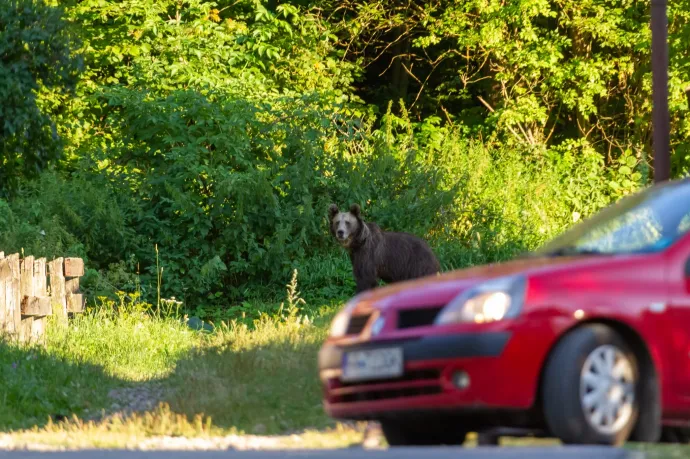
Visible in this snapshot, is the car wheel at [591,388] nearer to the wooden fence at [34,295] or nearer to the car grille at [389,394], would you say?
the car grille at [389,394]

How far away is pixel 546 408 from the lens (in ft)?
21.0

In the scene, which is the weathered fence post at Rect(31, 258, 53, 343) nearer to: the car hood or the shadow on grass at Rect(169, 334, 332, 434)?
the shadow on grass at Rect(169, 334, 332, 434)

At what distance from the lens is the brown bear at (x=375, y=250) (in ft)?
55.3

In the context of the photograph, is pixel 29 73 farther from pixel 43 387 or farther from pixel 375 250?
pixel 43 387

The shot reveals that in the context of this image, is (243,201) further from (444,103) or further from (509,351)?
(509,351)

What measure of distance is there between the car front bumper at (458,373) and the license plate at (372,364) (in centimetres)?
3

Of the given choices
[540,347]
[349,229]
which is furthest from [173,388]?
[540,347]

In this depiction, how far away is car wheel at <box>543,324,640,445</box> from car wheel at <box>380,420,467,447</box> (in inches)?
40.3

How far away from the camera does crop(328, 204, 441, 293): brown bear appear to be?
16844 mm

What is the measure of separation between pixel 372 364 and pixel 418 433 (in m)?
0.75

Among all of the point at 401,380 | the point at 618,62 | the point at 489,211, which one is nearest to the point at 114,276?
the point at 489,211

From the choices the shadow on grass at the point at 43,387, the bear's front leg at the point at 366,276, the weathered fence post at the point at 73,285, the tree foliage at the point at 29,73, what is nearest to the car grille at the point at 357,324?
the shadow on grass at the point at 43,387

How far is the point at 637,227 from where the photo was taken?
7.30m

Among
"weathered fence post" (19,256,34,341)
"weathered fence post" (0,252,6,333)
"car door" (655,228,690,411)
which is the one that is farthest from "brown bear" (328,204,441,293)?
"car door" (655,228,690,411)
